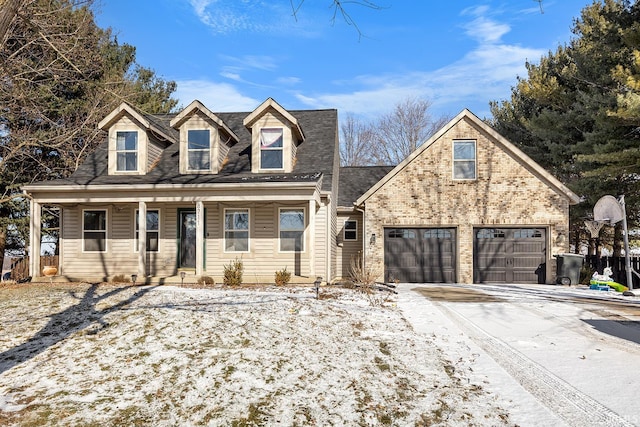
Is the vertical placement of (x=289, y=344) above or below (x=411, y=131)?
below

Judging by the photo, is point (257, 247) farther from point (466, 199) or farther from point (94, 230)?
point (466, 199)

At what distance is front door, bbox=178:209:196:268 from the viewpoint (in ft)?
50.8

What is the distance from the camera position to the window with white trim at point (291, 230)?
1513 cm

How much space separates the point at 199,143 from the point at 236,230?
3288 mm

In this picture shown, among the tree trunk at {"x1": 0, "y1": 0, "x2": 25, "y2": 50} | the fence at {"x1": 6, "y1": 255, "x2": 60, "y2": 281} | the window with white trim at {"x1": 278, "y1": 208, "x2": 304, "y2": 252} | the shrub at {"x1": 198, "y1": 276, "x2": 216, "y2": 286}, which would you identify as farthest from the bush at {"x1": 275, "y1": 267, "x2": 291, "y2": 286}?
the tree trunk at {"x1": 0, "y1": 0, "x2": 25, "y2": 50}

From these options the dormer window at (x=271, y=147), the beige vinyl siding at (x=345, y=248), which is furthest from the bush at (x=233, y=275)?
the beige vinyl siding at (x=345, y=248)

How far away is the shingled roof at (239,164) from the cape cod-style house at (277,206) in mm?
71

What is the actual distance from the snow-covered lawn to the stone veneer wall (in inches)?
312

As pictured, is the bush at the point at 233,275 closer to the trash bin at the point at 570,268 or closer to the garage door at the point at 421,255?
the garage door at the point at 421,255

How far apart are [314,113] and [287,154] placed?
4.22m

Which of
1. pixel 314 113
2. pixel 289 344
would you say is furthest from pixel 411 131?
pixel 289 344

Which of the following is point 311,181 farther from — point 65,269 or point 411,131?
point 411,131

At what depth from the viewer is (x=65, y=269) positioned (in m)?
15.6

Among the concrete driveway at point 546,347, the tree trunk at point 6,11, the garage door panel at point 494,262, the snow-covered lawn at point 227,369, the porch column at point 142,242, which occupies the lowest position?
the concrete driveway at point 546,347
